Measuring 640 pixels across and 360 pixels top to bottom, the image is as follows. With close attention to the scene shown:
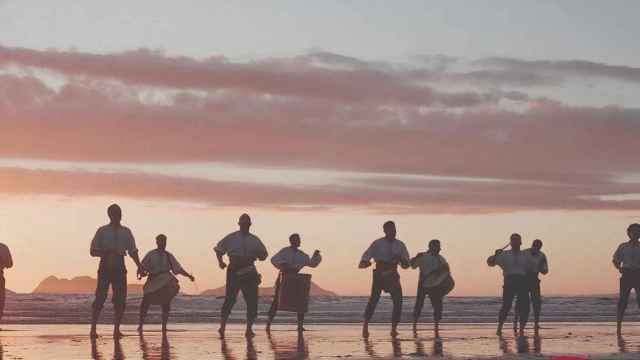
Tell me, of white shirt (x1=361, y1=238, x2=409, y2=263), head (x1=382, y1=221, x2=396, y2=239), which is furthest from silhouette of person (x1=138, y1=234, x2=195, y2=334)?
head (x1=382, y1=221, x2=396, y2=239)

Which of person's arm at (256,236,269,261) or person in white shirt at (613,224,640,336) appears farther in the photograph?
person in white shirt at (613,224,640,336)

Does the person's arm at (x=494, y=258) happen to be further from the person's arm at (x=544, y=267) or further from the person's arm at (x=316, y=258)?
the person's arm at (x=316, y=258)

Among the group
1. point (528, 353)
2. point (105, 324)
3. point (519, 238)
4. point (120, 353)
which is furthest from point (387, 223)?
point (105, 324)

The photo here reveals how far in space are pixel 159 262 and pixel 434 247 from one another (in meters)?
6.29

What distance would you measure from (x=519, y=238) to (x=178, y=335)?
22.9ft

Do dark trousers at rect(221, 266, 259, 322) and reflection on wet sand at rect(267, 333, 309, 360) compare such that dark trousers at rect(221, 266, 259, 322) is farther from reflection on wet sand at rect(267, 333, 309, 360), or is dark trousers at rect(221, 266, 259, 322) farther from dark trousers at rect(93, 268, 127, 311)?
dark trousers at rect(93, 268, 127, 311)

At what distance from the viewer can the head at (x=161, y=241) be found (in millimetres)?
24956

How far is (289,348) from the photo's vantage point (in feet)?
71.6

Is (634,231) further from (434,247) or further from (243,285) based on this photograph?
(243,285)

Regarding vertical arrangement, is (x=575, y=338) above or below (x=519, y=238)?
below

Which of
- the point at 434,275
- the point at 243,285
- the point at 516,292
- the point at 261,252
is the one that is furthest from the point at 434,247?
the point at 243,285

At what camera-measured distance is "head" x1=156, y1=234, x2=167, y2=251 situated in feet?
81.9

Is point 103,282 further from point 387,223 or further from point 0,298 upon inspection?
point 387,223

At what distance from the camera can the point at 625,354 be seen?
790 inches
